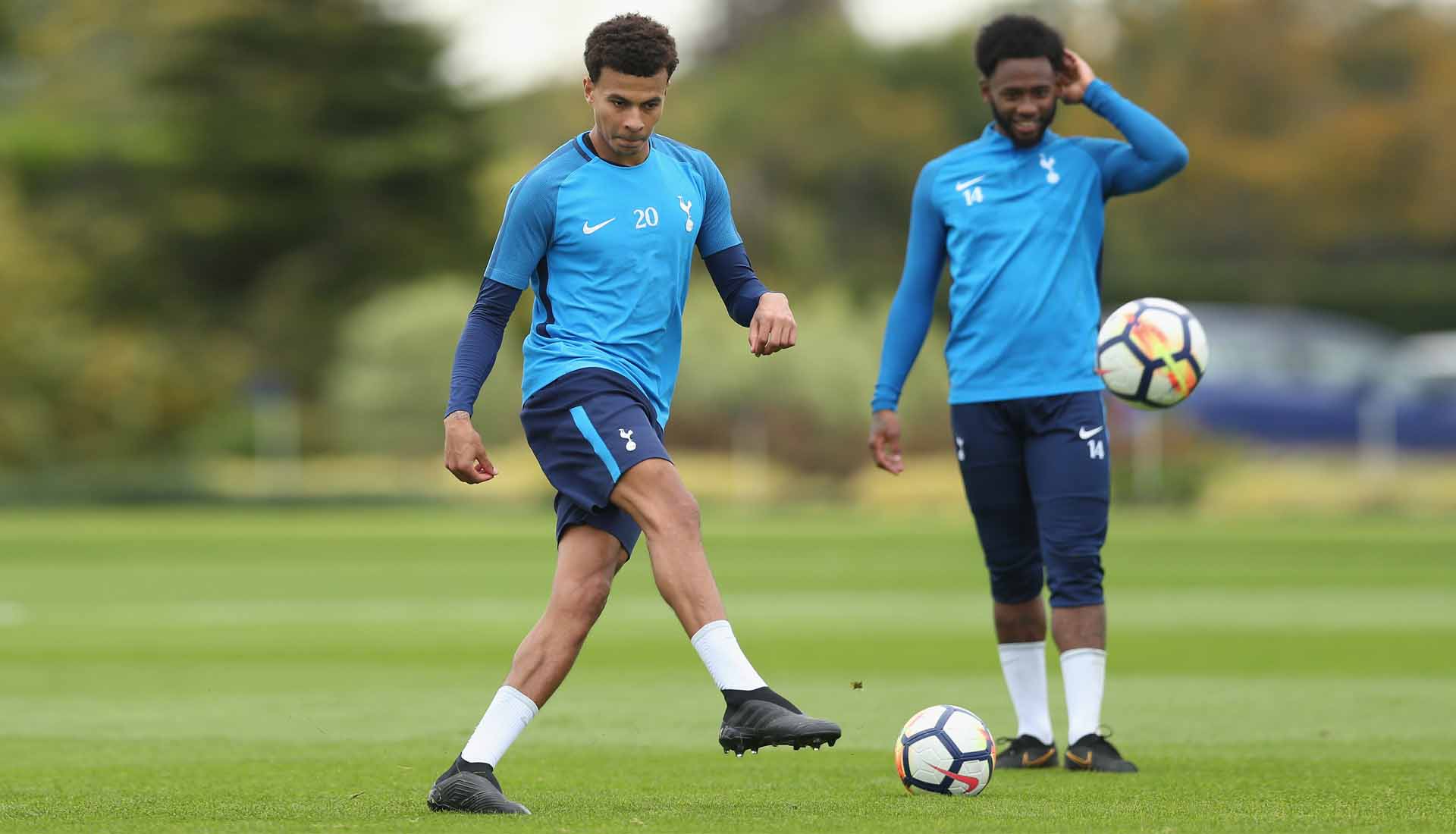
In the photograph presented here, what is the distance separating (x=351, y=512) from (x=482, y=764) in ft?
110

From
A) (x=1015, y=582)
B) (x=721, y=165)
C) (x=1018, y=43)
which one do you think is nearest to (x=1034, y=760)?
(x=1015, y=582)

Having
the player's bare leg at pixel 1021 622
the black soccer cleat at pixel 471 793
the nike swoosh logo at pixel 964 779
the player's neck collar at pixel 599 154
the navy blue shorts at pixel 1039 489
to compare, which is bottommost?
the nike swoosh logo at pixel 964 779

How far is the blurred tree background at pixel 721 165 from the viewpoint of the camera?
50.4 meters

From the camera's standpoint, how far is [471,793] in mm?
5941

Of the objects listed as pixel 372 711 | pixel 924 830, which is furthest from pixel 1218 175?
pixel 924 830

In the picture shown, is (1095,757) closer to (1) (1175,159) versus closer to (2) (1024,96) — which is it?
(1) (1175,159)

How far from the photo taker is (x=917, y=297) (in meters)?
7.89

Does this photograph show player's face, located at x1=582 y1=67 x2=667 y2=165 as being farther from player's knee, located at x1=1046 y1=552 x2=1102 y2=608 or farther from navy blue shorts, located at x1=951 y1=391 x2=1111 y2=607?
player's knee, located at x1=1046 y1=552 x2=1102 y2=608

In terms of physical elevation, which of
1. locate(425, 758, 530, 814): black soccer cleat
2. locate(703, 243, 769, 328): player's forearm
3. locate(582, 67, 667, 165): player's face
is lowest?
locate(425, 758, 530, 814): black soccer cleat

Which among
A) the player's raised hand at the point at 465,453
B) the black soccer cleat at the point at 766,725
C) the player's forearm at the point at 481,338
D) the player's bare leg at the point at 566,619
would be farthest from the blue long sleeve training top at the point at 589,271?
the black soccer cleat at the point at 766,725

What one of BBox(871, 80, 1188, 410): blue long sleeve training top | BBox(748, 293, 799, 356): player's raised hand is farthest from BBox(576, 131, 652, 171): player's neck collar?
BBox(871, 80, 1188, 410): blue long sleeve training top

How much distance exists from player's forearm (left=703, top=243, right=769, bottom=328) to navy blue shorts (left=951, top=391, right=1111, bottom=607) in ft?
4.96

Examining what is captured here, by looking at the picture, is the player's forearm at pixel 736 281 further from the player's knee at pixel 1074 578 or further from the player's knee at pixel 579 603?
the player's knee at pixel 1074 578

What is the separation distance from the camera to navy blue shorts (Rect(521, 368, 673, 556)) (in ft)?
19.6
